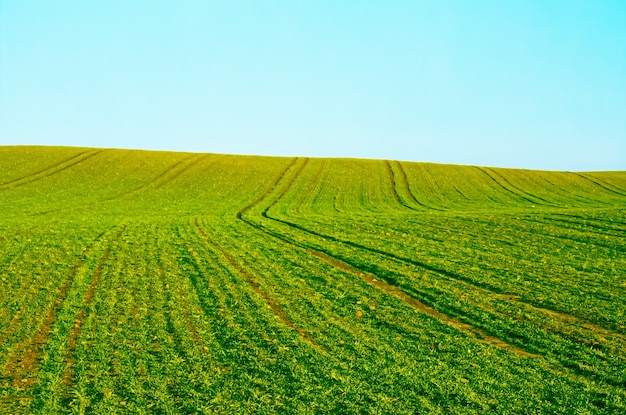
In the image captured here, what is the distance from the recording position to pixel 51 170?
60.9 meters

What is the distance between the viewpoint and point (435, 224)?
107ft

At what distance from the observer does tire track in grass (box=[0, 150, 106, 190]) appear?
5369 cm

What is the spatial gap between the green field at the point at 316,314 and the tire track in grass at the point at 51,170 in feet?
64.6

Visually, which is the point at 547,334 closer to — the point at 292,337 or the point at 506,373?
the point at 506,373

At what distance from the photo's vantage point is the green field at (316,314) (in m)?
9.72

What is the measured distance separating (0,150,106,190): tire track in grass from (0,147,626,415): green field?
775 inches

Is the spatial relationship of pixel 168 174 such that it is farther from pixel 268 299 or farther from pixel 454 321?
pixel 454 321

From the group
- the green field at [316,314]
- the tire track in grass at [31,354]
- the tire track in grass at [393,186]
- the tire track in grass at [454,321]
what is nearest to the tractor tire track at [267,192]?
the green field at [316,314]

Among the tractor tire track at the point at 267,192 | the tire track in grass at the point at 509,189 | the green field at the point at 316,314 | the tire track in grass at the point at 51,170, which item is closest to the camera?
the green field at the point at 316,314

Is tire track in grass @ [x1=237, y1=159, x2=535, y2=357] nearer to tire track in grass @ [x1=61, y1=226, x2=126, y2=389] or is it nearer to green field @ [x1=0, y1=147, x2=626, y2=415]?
green field @ [x1=0, y1=147, x2=626, y2=415]

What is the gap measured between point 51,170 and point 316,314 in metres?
55.3

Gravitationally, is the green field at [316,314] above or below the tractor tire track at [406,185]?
below

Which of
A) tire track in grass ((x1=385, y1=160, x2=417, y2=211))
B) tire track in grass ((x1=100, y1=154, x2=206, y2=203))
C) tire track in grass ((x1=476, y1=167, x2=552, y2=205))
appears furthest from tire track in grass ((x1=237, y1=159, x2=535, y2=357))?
tire track in grass ((x1=476, y1=167, x2=552, y2=205))

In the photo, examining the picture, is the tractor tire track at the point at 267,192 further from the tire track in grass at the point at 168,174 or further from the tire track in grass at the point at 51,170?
→ the tire track in grass at the point at 51,170
